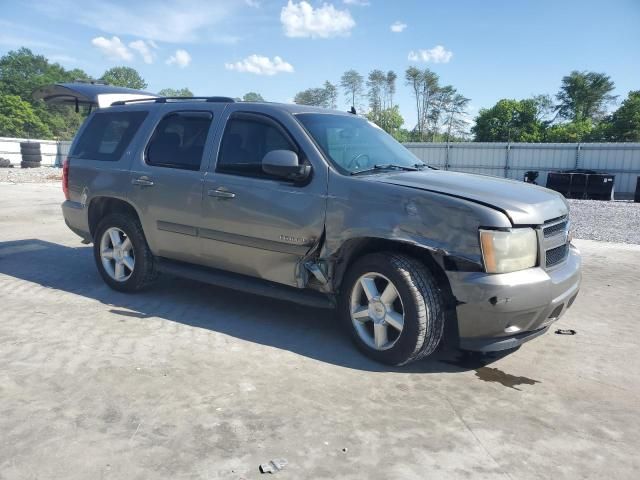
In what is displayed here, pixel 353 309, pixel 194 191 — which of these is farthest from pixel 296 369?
pixel 194 191

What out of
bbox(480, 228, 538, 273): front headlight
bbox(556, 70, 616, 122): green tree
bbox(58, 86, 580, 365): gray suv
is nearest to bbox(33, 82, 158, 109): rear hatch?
bbox(58, 86, 580, 365): gray suv

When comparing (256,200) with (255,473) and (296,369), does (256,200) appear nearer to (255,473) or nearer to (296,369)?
(296,369)

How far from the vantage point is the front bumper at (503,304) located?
11.2ft

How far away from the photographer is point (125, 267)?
552cm

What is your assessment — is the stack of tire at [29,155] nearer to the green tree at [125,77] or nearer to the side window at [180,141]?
the side window at [180,141]

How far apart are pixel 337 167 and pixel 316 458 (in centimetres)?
224

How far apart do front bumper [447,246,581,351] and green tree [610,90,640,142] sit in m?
45.3

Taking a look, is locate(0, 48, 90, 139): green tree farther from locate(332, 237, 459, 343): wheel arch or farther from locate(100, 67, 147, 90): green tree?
locate(332, 237, 459, 343): wheel arch

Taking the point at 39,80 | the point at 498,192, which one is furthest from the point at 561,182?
the point at 39,80

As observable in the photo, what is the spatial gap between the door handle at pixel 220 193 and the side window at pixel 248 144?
0.59 feet

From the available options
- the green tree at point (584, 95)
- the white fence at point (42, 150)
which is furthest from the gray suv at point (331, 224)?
the green tree at point (584, 95)

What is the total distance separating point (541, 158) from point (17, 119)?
72614 mm

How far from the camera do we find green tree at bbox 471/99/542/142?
5194 centimetres

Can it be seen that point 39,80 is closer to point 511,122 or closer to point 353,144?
point 511,122
